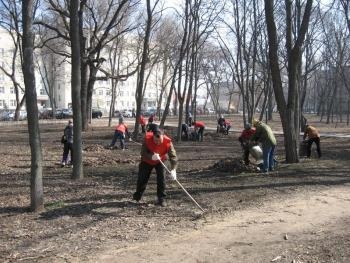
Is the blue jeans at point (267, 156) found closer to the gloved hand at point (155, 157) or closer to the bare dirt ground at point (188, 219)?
the bare dirt ground at point (188, 219)

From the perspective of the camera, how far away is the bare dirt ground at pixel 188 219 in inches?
280

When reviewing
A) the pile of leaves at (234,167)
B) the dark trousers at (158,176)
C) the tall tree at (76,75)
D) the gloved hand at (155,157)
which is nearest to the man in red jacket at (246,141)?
the pile of leaves at (234,167)

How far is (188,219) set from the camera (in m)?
8.99

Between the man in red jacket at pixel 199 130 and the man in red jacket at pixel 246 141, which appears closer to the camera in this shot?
the man in red jacket at pixel 246 141

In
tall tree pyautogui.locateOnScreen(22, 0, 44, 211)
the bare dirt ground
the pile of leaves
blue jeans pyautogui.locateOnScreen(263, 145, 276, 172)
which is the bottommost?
the bare dirt ground

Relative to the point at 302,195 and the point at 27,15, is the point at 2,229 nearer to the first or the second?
the point at 27,15

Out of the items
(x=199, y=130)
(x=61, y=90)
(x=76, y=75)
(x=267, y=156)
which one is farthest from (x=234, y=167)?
(x=61, y=90)

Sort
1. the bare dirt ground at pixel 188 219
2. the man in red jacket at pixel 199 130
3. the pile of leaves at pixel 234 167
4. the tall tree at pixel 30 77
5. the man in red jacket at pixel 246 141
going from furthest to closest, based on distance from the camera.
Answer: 1. the man in red jacket at pixel 199 130
2. the man in red jacket at pixel 246 141
3. the pile of leaves at pixel 234 167
4. the tall tree at pixel 30 77
5. the bare dirt ground at pixel 188 219

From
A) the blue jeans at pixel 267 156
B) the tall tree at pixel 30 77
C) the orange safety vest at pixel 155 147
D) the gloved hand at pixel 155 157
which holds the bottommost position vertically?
the blue jeans at pixel 267 156

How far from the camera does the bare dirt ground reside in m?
7.10

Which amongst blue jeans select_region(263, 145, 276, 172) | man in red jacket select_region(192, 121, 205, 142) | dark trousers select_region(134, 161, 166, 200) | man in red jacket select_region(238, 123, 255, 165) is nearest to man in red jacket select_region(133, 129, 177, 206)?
dark trousers select_region(134, 161, 166, 200)

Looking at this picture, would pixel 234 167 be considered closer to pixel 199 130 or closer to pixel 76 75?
pixel 76 75

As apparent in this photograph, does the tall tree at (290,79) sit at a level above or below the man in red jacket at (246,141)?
above

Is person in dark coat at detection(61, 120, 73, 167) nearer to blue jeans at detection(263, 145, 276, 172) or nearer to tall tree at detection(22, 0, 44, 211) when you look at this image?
blue jeans at detection(263, 145, 276, 172)
